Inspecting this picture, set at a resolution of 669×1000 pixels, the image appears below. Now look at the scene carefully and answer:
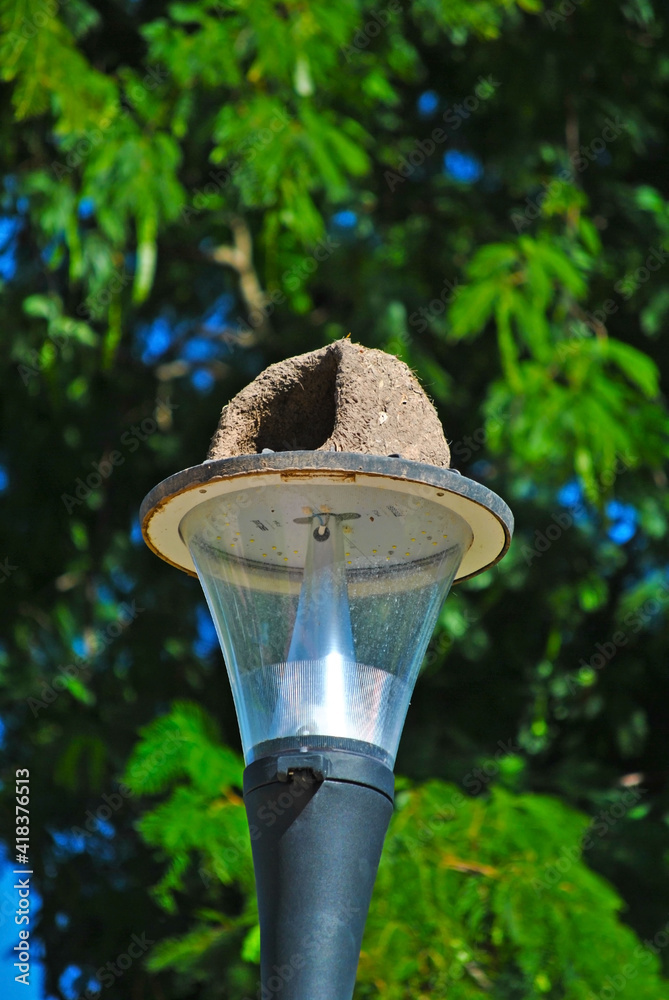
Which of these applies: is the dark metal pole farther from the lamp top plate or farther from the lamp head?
the lamp top plate

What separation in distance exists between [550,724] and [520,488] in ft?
3.89

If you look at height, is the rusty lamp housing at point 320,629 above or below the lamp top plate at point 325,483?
below

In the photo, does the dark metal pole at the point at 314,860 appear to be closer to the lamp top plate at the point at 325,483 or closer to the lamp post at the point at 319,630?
the lamp post at the point at 319,630

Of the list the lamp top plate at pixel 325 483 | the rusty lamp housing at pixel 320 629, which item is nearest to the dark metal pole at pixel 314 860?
the rusty lamp housing at pixel 320 629

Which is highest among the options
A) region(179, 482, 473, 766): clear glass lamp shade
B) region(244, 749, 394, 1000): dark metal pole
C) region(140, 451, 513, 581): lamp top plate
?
region(140, 451, 513, 581): lamp top plate

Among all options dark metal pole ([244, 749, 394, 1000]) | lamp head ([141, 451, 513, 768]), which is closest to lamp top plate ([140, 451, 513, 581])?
lamp head ([141, 451, 513, 768])

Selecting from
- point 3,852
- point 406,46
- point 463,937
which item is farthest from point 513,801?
point 406,46

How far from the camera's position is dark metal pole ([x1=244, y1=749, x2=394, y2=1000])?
1694 mm

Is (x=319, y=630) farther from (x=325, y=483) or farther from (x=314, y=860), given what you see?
(x=314, y=860)

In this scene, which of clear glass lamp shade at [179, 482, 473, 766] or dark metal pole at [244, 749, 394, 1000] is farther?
clear glass lamp shade at [179, 482, 473, 766]

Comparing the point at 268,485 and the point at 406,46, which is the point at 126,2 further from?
the point at 268,485

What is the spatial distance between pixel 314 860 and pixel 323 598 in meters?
0.39

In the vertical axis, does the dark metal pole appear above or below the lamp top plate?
below

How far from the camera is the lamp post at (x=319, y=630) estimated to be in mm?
1735
